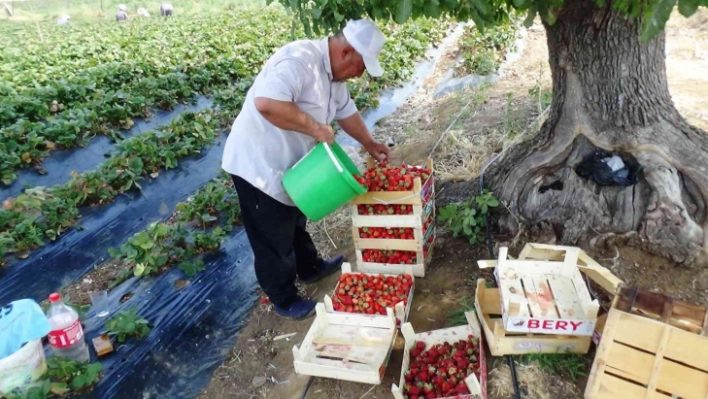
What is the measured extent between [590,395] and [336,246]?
252 cm

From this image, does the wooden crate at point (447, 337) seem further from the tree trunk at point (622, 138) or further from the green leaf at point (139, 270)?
the green leaf at point (139, 270)

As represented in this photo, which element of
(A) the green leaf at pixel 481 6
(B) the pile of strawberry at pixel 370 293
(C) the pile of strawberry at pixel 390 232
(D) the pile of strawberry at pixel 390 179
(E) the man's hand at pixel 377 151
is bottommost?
(B) the pile of strawberry at pixel 370 293

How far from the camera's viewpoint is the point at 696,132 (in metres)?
3.13

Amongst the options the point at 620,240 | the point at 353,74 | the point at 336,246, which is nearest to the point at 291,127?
the point at 353,74

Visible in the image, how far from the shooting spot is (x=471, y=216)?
355cm

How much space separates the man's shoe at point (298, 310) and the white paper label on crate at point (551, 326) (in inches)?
56.8

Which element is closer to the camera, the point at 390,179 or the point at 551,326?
the point at 551,326

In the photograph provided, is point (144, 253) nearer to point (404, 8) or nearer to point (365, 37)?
point (365, 37)

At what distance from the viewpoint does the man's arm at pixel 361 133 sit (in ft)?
10.9

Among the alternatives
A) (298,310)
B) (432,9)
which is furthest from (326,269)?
(432,9)

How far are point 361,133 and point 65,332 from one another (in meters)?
2.21

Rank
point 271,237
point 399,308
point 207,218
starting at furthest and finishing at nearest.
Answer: point 207,218 → point 271,237 → point 399,308

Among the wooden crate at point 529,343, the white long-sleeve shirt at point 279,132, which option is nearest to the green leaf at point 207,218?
the white long-sleeve shirt at point 279,132

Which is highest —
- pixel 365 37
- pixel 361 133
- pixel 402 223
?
pixel 365 37
